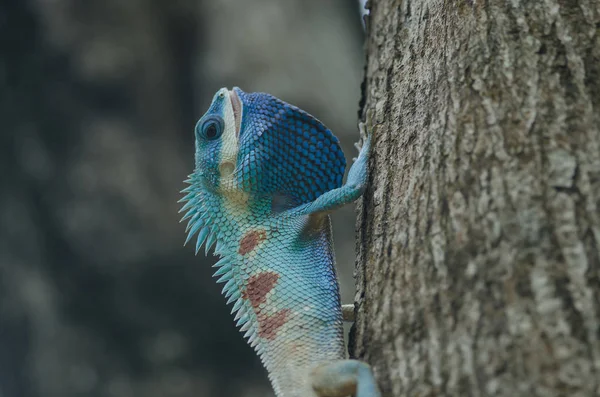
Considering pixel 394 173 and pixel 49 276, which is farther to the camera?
pixel 49 276

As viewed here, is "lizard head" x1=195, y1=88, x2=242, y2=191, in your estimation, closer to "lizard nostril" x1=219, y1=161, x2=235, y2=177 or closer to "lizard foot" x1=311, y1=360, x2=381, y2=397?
"lizard nostril" x1=219, y1=161, x2=235, y2=177

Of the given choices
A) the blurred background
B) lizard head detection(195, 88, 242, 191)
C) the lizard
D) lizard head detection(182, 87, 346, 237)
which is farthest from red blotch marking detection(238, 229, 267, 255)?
the blurred background

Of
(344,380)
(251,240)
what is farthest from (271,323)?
(344,380)

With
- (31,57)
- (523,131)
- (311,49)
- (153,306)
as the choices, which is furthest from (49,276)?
(523,131)

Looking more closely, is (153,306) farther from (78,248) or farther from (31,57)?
(31,57)

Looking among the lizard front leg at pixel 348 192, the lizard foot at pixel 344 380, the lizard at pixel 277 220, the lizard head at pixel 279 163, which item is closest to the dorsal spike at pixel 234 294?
the lizard at pixel 277 220

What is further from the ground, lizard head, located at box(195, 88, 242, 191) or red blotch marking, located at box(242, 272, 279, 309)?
lizard head, located at box(195, 88, 242, 191)
